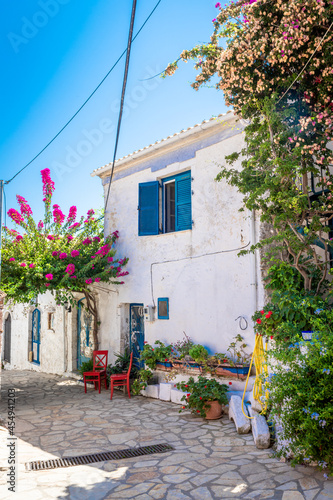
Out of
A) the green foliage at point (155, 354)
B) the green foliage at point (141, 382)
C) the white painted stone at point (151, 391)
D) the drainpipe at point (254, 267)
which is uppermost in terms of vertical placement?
the drainpipe at point (254, 267)

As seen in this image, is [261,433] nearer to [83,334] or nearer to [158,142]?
[158,142]

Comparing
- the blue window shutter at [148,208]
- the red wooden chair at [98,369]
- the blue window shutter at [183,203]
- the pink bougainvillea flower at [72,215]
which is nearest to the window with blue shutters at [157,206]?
the blue window shutter at [148,208]

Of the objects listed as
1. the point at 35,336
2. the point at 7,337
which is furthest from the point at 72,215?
the point at 7,337

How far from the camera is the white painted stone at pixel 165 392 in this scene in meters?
8.40

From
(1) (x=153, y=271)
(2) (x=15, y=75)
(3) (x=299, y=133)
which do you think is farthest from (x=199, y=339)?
(2) (x=15, y=75)

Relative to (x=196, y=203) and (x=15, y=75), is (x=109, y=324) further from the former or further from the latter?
(x=15, y=75)

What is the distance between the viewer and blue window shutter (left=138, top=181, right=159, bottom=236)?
1008cm

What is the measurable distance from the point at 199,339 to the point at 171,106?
4750 millimetres

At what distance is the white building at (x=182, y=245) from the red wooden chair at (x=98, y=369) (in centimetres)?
42

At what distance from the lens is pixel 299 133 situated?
5906 mm

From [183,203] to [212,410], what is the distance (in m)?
4.64

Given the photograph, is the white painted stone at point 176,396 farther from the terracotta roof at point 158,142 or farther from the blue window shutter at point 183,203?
the terracotta roof at point 158,142

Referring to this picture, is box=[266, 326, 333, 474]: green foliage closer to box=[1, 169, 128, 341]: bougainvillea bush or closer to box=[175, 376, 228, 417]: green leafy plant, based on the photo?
box=[175, 376, 228, 417]: green leafy plant

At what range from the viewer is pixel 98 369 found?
10.7 m
